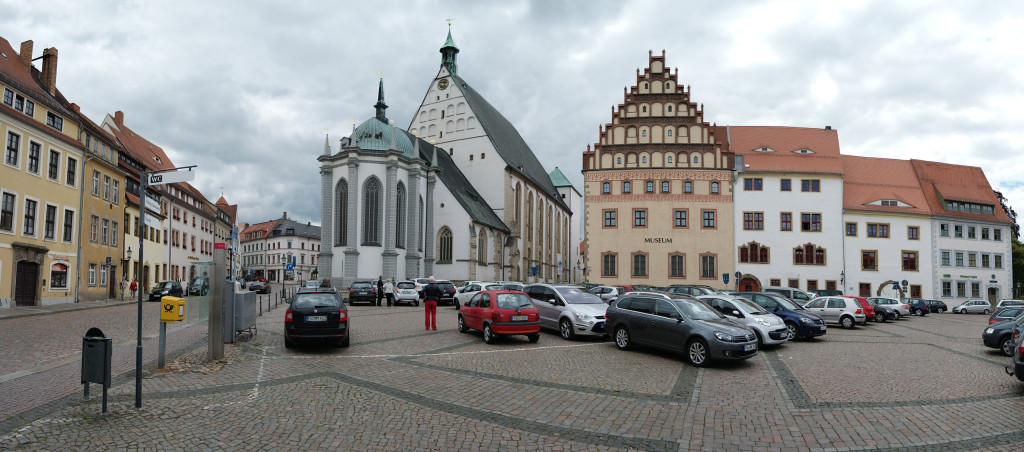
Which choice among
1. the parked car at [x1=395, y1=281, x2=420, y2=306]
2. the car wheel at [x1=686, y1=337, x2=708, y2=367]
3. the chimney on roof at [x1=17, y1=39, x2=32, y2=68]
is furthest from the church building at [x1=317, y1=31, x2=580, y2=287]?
the car wheel at [x1=686, y1=337, x2=708, y2=367]

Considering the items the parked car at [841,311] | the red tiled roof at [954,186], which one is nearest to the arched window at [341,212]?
the parked car at [841,311]

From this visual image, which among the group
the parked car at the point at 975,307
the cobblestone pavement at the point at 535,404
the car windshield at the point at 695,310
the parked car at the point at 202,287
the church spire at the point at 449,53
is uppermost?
the church spire at the point at 449,53

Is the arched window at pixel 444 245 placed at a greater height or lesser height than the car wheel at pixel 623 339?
greater

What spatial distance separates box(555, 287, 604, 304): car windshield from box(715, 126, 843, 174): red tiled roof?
1187 inches

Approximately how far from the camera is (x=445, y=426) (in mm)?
7219

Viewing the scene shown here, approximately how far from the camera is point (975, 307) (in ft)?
140

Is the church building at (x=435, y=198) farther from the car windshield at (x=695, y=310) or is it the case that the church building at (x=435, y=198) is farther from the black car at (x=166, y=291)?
the car windshield at (x=695, y=310)

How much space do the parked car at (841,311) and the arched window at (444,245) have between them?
114 feet

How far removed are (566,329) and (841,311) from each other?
12772 mm

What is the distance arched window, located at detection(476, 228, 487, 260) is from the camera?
179 ft

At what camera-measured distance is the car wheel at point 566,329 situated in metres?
16.3

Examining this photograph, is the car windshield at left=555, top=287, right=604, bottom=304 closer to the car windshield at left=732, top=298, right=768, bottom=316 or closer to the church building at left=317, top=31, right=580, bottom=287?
the car windshield at left=732, top=298, right=768, bottom=316

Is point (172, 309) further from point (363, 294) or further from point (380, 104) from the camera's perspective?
point (380, 104)

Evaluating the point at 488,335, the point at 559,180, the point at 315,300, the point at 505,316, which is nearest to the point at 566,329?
the point at 505,316
